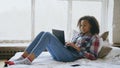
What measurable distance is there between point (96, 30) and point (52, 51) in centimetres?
69

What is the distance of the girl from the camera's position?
260cm

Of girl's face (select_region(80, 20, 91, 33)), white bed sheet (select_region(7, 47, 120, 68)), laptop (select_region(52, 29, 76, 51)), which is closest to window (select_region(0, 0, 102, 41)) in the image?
girl's face (select_region(80, 20, 91, 33))

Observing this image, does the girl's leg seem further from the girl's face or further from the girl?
the girl's face

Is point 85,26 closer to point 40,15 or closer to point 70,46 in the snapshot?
point 70,46

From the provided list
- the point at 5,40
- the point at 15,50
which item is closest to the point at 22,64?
the point at 15,50

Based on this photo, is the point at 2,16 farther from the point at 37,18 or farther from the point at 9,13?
the point at 37,18

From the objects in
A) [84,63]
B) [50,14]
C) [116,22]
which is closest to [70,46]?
[84,63]

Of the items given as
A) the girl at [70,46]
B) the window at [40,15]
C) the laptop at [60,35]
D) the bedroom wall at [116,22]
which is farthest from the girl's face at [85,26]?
the window at [40,15]

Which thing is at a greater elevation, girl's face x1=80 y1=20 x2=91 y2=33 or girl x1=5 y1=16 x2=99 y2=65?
girl's face x1=80 y1=20 x2=91 y2=33

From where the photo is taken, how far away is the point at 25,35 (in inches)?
183

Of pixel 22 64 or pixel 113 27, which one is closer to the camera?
pixel 22 64

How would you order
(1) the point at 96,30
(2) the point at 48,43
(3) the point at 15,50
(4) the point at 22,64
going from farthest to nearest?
(3) the point at 15,50
(1) the point at 96,30
(2) the point at 48,43
(4) the point at 22,64

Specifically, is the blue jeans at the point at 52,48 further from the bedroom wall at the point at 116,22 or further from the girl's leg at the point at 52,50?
the bedroom wall at the point at 116,22

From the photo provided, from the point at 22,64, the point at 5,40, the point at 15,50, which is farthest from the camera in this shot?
the point at 5,40
